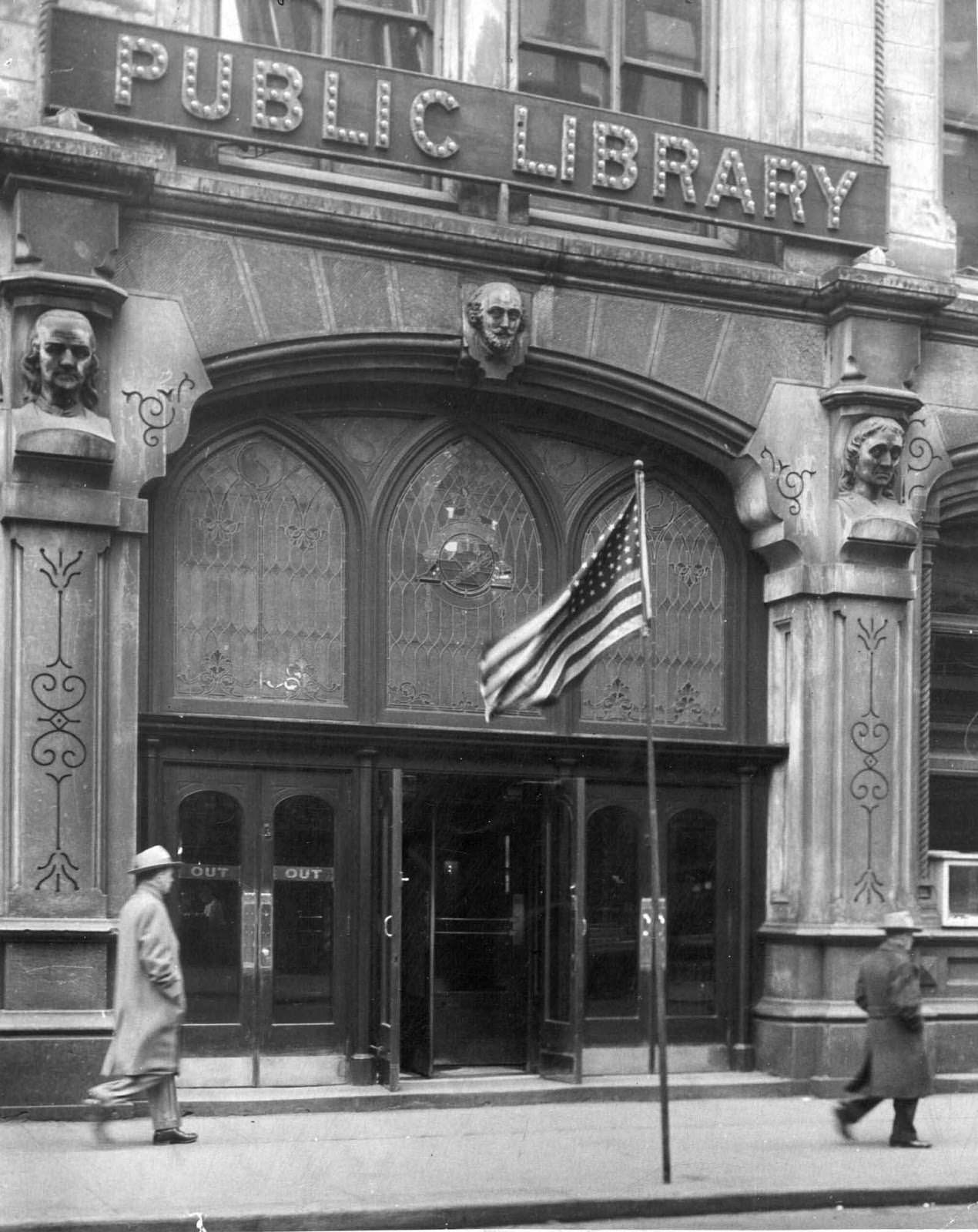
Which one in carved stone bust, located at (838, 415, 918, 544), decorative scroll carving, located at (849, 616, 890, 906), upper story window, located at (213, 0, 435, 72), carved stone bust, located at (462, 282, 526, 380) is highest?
upper story window, located at (213, 0, 435, 72)

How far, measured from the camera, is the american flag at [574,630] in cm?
1138

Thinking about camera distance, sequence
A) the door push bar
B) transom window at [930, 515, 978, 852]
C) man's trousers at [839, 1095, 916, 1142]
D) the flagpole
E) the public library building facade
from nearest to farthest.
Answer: the flagpole, man's trousers at [839, 1095, 916, 1142], the public library building facade, the door push bar, transom window at [930, 515, 978, 852]

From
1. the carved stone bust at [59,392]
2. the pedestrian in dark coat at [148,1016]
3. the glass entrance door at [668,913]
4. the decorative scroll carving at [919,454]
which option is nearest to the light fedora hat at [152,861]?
the pedestrian in dark coat at [148,1016]

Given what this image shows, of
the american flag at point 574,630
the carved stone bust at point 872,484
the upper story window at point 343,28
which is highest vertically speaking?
the upper story window at point 343,28

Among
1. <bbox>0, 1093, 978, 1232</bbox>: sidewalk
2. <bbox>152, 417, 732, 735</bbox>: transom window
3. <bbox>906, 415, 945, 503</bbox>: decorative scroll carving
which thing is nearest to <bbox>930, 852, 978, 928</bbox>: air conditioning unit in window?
<bbox>152, 417, 732, 735</bbox>: transom window

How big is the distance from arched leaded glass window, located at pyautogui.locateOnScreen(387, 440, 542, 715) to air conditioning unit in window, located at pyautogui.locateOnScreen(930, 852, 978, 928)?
3913 mm

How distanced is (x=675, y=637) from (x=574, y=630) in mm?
3964

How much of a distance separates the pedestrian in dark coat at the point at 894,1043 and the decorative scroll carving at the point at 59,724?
16.9 ft

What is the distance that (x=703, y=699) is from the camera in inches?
607

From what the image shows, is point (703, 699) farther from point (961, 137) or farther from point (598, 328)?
point (961, 137)

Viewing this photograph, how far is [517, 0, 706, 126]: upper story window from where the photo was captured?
601 inches

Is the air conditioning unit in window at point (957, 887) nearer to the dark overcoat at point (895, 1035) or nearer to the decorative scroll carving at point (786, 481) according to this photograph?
the decorative scroll carving at point (786, 481)

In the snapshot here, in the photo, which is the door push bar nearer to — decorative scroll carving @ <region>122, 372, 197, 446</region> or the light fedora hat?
the light fedora hat

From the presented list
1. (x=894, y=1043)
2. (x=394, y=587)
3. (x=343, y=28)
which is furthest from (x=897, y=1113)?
(x=343, y=28)
